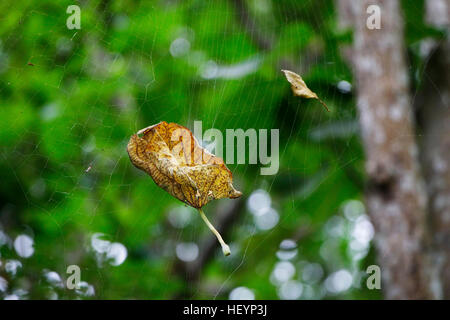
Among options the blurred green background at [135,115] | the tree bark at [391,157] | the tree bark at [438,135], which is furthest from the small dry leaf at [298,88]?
the tree bark at [438,135]

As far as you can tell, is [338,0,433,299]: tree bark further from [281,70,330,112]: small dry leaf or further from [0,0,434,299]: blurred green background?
[281,70,330,112]: small dry leaf

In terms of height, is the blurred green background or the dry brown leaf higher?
the blurred green background

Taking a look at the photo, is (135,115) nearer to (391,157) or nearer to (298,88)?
(298,88)

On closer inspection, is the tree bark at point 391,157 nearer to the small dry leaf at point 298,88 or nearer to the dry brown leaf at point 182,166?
the small dry leaf at point 298,88

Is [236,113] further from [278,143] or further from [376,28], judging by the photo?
[376,28]

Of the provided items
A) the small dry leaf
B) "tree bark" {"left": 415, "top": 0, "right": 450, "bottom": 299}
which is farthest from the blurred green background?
the small dry leaf

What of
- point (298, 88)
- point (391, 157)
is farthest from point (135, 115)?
point (391, 157)
